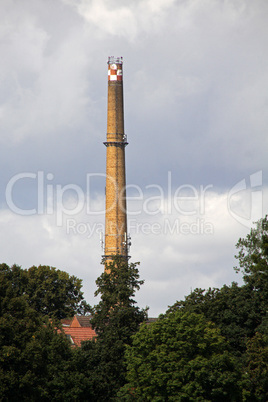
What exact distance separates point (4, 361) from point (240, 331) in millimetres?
17903

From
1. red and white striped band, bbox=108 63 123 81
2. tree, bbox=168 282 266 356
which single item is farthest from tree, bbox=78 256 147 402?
red and white striped band, bbox=108 63 123 81

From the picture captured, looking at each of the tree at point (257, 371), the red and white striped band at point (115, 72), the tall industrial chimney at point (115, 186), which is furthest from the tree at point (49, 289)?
the tree at point (257, 371)

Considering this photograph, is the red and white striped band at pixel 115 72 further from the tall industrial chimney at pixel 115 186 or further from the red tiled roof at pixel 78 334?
the red tiled roof at pixel 78 334

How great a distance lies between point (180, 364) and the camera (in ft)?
157

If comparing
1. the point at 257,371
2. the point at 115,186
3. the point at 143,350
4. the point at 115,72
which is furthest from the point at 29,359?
the point at 115,72

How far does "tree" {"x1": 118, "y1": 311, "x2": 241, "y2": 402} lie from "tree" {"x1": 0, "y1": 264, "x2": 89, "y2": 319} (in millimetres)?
38747

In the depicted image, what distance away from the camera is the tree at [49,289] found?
88.7 m

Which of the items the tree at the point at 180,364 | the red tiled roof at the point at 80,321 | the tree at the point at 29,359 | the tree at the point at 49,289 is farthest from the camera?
the tree at the point at 49,289

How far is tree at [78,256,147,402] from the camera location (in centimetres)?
5181

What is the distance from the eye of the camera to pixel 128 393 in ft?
164

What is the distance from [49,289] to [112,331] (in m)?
37.5

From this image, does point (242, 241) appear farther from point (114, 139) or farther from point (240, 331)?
point (114, 139)

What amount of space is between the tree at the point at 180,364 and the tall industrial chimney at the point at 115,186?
3005cm

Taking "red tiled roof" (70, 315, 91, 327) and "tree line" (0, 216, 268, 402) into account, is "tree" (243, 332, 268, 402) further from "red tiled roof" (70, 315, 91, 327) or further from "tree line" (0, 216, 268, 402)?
"red tiled roof" (70, 315, 91, 327)
